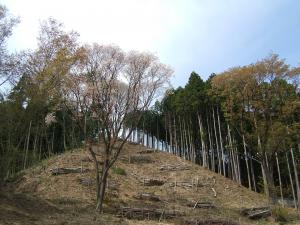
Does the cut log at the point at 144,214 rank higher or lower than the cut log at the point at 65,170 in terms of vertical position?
lower

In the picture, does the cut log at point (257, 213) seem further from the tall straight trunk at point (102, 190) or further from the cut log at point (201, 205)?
the tall straight trunk at point (102, 190)

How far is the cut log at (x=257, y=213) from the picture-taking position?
58.6 feet

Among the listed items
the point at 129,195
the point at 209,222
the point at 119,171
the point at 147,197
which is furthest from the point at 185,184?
the point at 209,222

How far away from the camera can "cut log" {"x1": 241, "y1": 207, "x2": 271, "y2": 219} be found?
17.9 m

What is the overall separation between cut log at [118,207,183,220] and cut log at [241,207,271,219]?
150 inches

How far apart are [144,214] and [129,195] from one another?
16.2 ft

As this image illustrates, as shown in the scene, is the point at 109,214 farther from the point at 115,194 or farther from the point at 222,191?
the point at 222,191

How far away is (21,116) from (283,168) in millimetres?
23794

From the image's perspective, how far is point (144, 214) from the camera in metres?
15.9

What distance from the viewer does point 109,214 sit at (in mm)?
15648

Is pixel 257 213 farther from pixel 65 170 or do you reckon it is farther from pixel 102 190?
pixel 65 170

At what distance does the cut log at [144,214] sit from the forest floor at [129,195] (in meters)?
0.06

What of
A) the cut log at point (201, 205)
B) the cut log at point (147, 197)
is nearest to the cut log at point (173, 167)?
the cut log at point (147, 197)

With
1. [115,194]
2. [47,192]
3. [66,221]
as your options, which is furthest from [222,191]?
[66,221]
